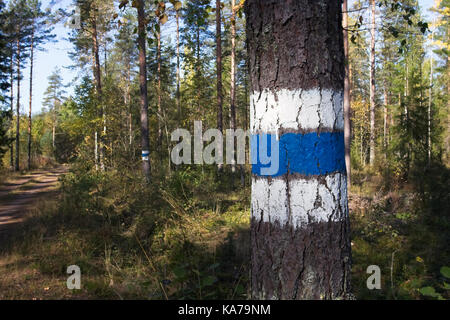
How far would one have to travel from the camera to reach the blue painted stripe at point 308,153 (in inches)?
66.7

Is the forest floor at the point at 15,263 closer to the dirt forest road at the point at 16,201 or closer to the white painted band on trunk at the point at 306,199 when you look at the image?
the dirt forest road at the point at 16,201

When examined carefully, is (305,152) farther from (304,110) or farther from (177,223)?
(177,223)

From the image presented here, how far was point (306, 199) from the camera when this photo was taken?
1.69 m

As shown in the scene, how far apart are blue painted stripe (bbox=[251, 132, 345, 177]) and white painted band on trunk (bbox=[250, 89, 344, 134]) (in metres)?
0.05

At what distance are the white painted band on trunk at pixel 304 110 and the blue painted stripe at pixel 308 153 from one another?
0.05 metres

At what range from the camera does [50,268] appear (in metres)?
5.64

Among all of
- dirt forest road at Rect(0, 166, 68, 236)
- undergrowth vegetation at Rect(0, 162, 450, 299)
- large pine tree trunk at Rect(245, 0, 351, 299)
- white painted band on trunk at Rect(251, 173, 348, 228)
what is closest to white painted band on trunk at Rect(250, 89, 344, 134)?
large pine tree trunk at Rect(245, 0, 351, 299)

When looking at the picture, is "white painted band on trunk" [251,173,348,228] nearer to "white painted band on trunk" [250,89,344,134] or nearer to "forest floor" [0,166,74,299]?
"white painted band on trunk" [250,89,344,134]

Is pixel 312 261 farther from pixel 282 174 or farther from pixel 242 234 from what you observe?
pixel 242 234

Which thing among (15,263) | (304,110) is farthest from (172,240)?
(304,110)

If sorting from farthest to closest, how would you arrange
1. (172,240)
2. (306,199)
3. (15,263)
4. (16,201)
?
Result: (16,201) < (172,240) < (15,263) < (306,199)

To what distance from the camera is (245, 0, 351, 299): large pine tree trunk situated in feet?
5.58

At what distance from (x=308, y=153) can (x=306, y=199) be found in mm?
237

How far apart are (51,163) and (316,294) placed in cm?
3882
